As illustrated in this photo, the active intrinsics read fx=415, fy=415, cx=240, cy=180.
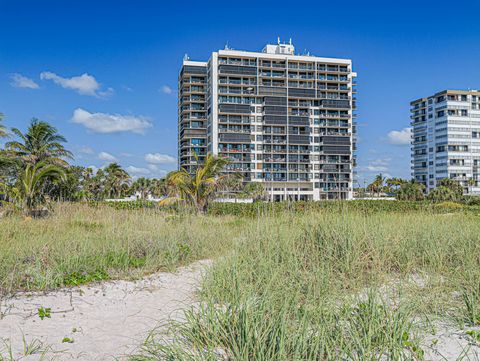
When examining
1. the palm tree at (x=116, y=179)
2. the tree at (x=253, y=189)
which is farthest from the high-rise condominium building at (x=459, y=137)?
the palm tree at (x=116, y=179)

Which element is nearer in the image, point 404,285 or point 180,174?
point 404,285

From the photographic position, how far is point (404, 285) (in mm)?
6023

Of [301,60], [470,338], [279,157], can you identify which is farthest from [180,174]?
[301,60]

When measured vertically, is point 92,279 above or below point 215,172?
below

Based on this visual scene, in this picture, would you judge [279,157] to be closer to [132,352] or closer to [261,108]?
[261,108]

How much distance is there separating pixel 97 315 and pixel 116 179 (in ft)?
242

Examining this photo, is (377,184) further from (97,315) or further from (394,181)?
(97,315)

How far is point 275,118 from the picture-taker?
253 feet

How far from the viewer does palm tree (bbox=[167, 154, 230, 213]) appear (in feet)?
79.2

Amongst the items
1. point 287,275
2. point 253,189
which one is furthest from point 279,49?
point 287,275

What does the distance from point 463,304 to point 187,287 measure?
14.1ft

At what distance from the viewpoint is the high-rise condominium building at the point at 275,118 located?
75438mm

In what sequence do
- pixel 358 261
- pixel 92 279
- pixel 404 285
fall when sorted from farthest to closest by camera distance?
pixel 92 279 < pixel 358 261 < pixel 404 285

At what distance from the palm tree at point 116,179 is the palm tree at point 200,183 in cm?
5438
